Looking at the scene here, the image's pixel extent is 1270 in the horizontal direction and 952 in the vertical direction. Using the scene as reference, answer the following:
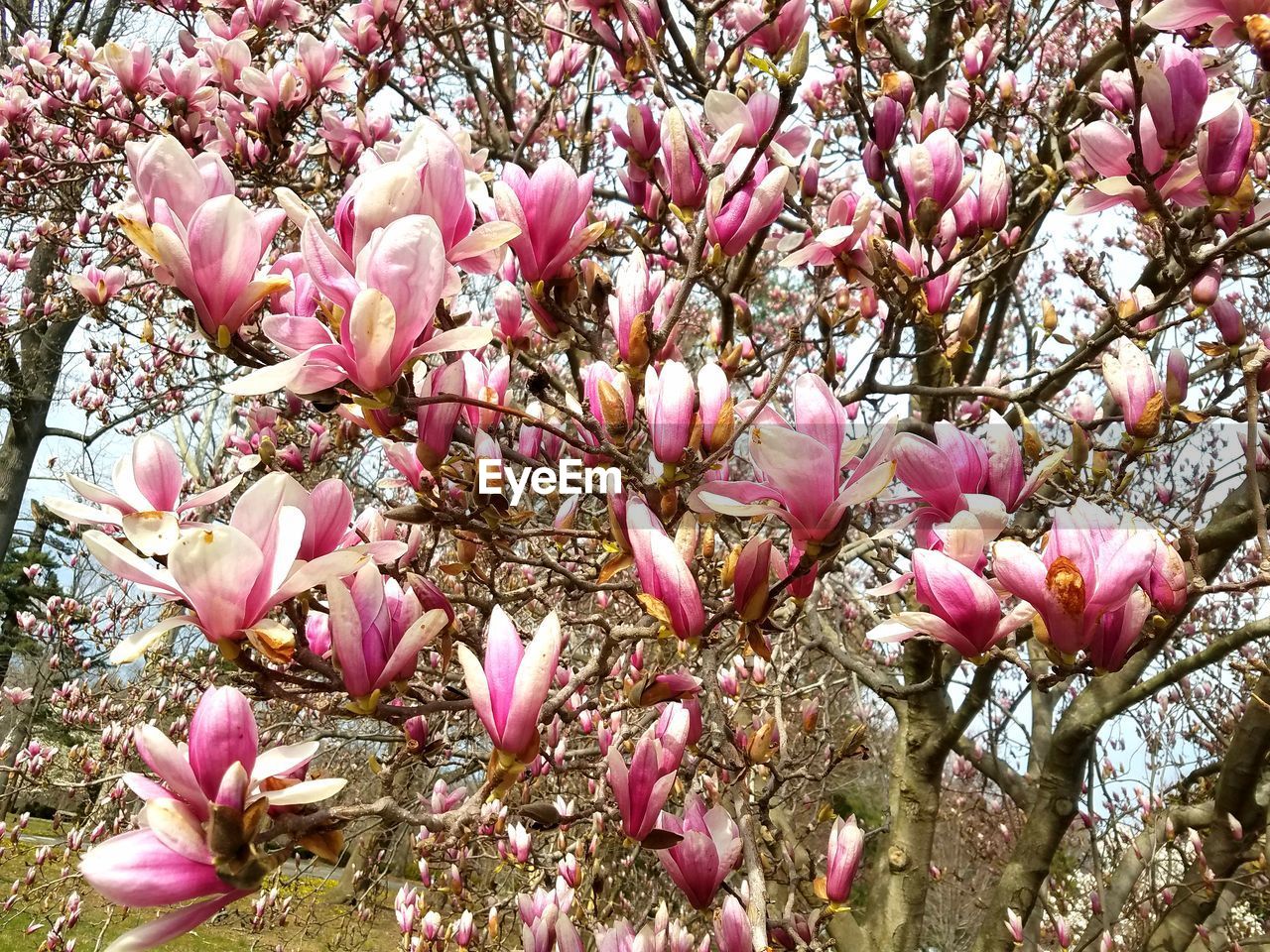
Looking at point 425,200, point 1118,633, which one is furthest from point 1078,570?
point 425,200

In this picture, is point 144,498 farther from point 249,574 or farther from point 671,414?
point 671,414

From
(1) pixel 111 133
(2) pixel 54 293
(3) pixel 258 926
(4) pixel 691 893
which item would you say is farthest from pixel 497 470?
(2) pixel 54 293

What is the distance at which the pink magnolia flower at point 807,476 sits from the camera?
884 mm

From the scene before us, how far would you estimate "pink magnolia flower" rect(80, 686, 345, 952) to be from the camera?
0.69 m

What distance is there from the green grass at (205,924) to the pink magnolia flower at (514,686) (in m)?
3.32

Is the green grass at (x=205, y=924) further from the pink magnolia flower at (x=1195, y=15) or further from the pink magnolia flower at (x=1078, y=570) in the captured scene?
the pink magnolia flower at (x=1195, y=15)

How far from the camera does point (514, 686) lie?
0.83m

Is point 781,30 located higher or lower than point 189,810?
higher

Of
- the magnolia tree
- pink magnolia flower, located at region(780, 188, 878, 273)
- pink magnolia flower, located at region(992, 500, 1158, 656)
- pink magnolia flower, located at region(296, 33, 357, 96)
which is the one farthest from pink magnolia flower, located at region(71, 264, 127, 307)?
pink magnolia flower, located at region(992, 500, 1158, 656)

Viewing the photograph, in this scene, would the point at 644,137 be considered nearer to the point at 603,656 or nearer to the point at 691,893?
the point at 603,656

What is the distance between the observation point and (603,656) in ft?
3.72

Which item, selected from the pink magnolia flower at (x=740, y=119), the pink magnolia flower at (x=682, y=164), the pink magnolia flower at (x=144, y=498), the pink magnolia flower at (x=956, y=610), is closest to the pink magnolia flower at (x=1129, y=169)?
the pink magnolia flower at (x=740, y=119)

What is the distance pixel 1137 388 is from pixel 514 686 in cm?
106

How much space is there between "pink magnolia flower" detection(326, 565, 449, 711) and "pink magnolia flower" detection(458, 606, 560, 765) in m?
0.10
